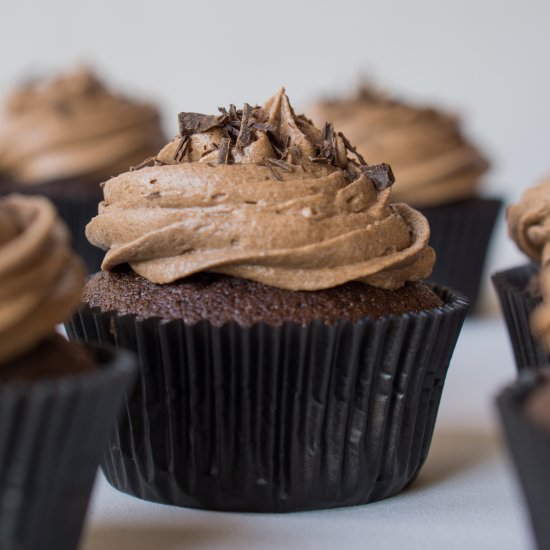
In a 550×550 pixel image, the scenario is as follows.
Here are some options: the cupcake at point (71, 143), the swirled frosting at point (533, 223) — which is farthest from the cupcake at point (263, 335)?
the cupcake at point (71, 143)

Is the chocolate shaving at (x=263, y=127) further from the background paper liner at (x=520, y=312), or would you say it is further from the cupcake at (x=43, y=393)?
the background paper liner at (x=520, y=312)

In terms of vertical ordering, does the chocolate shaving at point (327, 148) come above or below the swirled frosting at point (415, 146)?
above

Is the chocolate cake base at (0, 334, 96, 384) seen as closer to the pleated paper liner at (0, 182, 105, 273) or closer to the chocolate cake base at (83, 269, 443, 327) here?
the chocolate cake base at (83, 269, 443, 327)

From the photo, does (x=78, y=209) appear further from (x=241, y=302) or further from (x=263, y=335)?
(x=263, y=335)

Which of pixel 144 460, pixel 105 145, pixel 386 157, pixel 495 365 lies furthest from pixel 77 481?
pixel 105 145

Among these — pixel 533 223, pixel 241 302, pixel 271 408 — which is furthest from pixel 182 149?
pixel 533 223

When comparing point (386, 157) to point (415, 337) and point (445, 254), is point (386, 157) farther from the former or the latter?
point (415, 337)

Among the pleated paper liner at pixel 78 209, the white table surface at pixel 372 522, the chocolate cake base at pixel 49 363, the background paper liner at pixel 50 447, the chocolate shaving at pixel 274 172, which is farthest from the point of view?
the pleated paper liner at pixel 78 209
